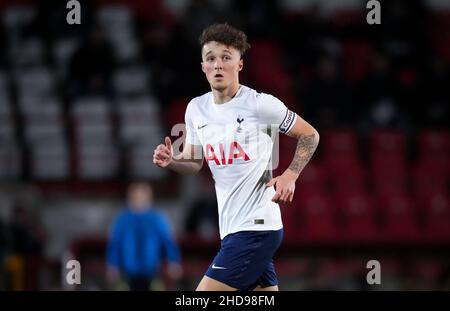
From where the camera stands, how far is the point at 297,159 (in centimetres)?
557

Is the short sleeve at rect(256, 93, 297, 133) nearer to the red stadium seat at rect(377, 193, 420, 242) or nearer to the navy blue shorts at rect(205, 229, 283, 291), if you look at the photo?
the navy blue shorts at rect(205, 229, 283, 291)

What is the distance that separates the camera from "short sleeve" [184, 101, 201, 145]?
5.87 metres

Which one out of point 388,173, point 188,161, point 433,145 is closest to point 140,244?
point 388,173

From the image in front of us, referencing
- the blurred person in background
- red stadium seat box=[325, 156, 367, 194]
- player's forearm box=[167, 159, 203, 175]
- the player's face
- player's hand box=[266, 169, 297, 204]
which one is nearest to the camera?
player's hand box=[266, 169, 297, 204]

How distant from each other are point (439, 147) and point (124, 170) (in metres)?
3.86

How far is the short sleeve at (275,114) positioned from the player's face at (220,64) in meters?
0.21

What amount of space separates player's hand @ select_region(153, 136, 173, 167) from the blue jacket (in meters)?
4.06

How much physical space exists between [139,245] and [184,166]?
397cm

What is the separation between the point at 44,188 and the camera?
36.7 feet

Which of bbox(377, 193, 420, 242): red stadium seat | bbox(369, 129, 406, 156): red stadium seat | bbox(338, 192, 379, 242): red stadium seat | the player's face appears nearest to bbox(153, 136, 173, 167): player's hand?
the player's face

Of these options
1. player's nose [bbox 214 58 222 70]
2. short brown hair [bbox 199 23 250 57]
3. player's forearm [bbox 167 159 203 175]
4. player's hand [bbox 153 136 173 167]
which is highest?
short brown hair [bbox 199 23 250 57]

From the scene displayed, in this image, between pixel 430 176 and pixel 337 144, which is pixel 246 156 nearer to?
pixel 337 144
